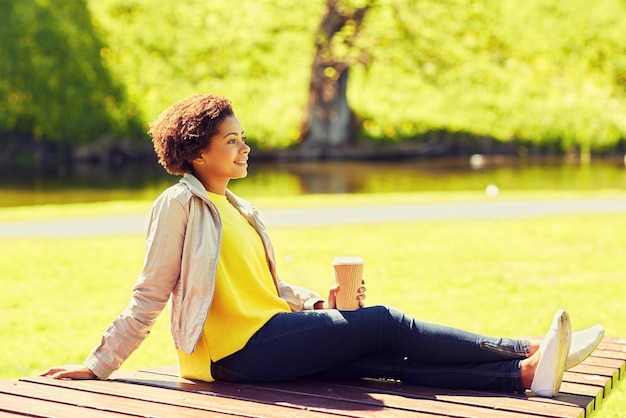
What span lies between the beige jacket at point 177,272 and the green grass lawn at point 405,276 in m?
2.29

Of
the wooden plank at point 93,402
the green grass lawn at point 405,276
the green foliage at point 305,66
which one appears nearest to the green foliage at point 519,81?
the green foliage at point 305,66

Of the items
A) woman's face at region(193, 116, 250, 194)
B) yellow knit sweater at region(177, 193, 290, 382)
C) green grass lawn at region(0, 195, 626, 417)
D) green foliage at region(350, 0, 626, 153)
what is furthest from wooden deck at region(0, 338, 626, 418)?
green foliage at region(350, 0, 626, 153)

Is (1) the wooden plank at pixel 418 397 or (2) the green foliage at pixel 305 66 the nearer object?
(1) the wooden plank at pixel 418 397

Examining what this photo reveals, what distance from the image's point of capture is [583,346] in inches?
153

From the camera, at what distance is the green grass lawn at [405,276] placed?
6.95 metres

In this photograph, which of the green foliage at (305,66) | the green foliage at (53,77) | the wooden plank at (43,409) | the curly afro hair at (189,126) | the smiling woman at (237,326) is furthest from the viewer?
the green foliage at (53,77)

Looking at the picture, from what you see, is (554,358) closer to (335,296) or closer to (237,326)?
(335,296)

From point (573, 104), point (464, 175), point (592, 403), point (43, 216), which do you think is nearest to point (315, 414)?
point (592, 403)

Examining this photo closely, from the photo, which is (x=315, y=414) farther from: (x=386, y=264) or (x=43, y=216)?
(x=43, y=216)

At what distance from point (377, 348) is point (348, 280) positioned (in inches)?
11.3

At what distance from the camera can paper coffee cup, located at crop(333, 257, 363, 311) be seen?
395 cm

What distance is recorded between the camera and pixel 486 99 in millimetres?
32375

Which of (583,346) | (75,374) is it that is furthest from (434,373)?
(75,374)

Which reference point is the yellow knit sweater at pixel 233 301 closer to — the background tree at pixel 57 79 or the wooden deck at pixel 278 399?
the wooden deck at pixel 278 399
